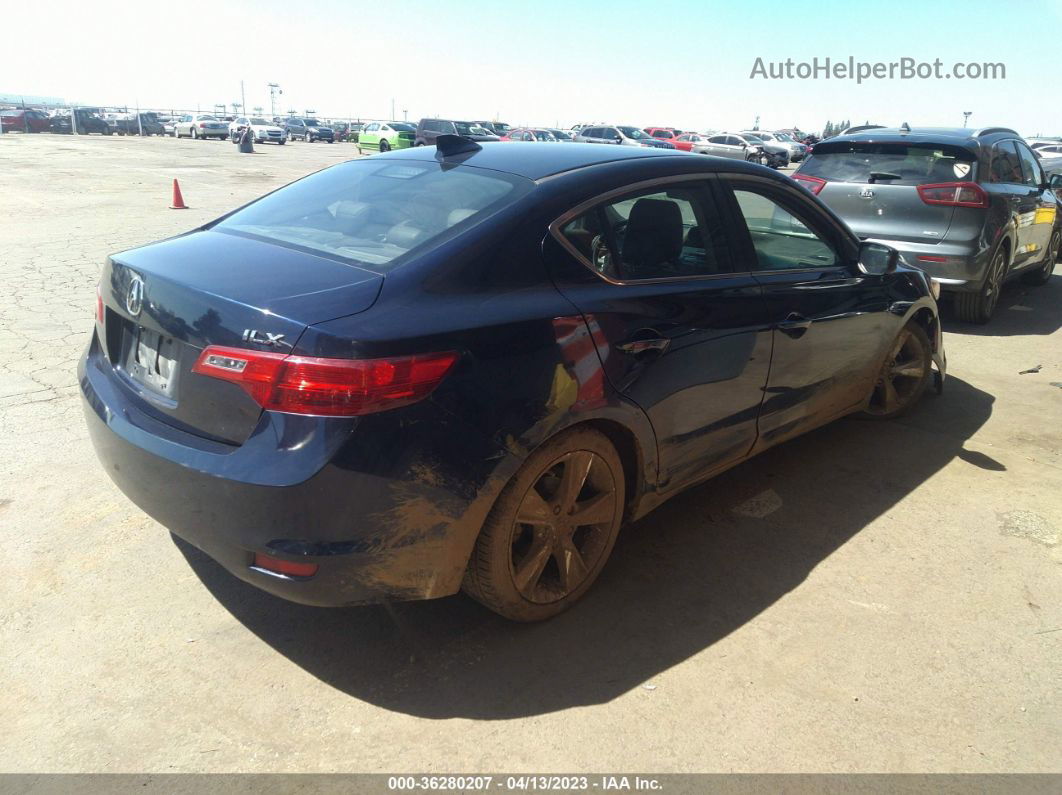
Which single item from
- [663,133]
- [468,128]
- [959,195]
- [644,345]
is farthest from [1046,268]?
[663,133]

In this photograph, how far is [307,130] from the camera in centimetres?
6019

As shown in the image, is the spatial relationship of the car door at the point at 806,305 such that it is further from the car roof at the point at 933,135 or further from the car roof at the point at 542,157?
the car roof at the point at 933,135

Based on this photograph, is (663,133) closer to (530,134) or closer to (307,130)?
(530,134)

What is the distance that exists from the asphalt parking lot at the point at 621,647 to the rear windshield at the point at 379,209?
1351mm

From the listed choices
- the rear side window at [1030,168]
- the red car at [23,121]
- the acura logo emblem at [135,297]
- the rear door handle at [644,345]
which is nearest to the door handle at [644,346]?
the rear door handle at [644,345]

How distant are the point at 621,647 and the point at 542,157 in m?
1.92

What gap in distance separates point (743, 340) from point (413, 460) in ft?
5.42

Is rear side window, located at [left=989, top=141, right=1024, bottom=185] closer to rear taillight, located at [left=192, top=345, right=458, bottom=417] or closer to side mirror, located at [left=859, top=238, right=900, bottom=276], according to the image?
side mirror, located at [left=859, top=238, right=900, bottom=276]

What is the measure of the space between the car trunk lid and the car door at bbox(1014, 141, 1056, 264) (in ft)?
25.3

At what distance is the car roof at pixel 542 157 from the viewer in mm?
3109

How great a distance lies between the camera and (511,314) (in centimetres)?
254

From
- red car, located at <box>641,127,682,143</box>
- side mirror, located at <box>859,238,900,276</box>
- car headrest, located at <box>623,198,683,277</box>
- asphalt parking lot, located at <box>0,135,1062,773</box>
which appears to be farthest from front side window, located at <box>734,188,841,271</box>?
red car, located at <box>641,127,682,143</box>

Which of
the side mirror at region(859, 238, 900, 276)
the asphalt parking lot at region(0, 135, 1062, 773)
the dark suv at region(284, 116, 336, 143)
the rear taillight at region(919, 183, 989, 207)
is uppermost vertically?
the dark suv at region(284, 116, 336, 143)

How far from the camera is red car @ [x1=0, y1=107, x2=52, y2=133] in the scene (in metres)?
48.0
